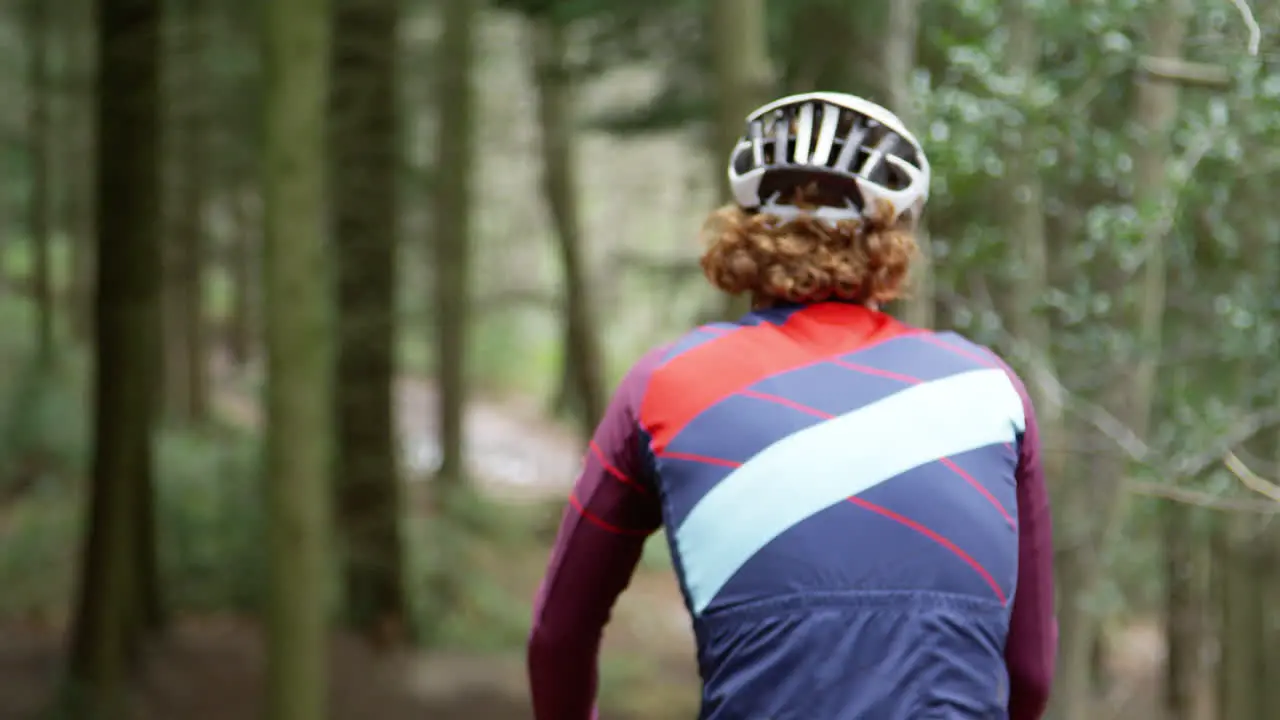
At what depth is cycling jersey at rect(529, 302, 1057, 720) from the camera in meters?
1.94

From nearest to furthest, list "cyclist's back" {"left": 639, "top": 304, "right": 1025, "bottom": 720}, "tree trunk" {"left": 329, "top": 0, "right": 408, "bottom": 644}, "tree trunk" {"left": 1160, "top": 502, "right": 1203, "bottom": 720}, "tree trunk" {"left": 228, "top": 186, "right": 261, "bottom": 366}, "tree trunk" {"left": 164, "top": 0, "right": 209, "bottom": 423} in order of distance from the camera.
A: "cyclist's back" {"left": 639, "top": 304, "right": 1025, "bottom": 720} < "tree trunk" {"left": 164, "top": 0, "right": 209, "bottom": 423} < "tree trunk" {"left": 329, "top": 0, "right": 408, "bottom": 644} < "tree trunk" {"left": 1160, "top": 502, "right": 1203, "bottom": 720} < "tree trunk" {"left": 228, "top": 186, "right": 261, "bottom": 366}

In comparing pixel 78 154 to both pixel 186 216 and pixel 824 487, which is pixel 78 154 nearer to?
pixel 186 216

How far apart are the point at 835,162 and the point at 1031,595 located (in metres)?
0.84

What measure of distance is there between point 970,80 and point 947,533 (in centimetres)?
457

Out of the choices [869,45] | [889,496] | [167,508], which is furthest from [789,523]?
[167,508]

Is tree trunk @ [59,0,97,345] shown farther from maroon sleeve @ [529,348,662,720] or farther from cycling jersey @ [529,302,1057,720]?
cycling jersey @ [529,302,1057,720]

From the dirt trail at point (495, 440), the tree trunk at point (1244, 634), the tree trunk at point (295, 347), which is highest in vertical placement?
the tree trunk at point (295, 347)

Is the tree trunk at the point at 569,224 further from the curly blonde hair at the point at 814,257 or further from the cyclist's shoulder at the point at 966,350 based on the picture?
the cyclist's shoulder at the point at 966,350

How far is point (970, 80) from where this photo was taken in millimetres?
6125

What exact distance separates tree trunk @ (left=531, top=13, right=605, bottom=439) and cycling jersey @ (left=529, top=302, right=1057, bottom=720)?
16013mm

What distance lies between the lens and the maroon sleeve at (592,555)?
2.13m

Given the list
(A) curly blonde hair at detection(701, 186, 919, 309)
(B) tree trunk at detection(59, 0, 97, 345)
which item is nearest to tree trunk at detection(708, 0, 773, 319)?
(A) curly blonde hair at detection(701, 186, 919, 309)

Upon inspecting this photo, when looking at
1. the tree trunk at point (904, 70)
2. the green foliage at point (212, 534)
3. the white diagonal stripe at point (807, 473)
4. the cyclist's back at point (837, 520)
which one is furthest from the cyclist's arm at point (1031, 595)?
the green foliage at point (212, 534)

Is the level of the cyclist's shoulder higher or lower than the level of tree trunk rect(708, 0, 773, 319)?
lower
